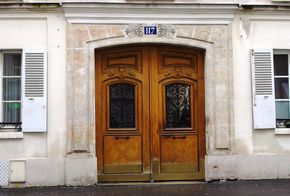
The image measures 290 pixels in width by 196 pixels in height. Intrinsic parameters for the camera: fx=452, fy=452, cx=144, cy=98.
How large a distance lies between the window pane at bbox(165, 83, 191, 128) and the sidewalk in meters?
1.37

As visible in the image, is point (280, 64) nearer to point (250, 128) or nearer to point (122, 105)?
point (250, 128)

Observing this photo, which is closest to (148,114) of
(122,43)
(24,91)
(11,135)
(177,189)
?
(122,43)

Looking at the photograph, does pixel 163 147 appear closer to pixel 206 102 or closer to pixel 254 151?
pixel 206 102

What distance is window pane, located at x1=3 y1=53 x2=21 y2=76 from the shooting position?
10086 mm

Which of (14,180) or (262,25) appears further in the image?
(262,25)

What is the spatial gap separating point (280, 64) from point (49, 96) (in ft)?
17.6

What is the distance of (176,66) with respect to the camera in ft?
34.0

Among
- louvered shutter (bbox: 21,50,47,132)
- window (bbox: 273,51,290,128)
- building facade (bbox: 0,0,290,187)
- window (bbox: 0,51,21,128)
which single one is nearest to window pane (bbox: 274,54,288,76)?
window (bbox: 273,51,290,128)

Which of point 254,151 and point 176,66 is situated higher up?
point 176,66

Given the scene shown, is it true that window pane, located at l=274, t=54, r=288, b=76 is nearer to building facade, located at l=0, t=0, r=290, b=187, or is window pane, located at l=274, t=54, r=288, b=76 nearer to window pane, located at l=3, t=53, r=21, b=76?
building facade, located at l=0, t=0, r=290, b=187

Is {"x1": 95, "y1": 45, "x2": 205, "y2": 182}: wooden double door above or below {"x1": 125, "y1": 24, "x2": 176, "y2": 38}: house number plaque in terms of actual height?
below

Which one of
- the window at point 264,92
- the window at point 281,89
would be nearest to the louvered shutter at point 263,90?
the window at point 264,92

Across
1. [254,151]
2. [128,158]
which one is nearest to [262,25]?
[254,151]

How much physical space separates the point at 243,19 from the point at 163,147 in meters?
3.43
